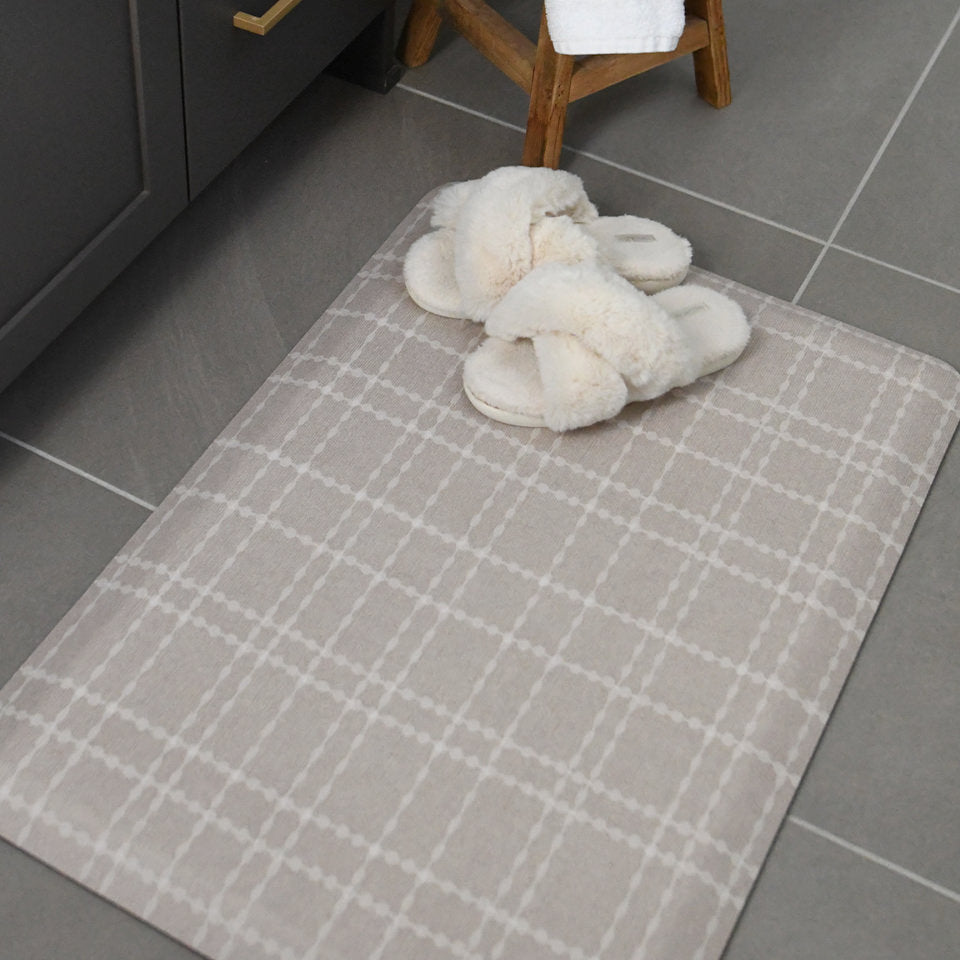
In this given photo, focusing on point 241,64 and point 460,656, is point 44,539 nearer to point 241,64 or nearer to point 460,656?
point 460,656

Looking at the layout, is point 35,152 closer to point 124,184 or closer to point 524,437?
point 124,184

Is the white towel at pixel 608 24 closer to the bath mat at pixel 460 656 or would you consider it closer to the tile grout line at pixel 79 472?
the bath mat at pixel 460 656

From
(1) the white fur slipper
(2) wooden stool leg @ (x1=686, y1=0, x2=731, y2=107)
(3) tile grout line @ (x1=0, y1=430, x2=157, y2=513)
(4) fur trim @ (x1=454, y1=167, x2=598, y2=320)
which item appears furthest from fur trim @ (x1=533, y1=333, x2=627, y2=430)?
(2) wooden stool leg @ (x1=686, y1=0, x2=731, y2=107)

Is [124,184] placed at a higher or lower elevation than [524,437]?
higher

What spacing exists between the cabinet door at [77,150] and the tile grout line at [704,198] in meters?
0.54

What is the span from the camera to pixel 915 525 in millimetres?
1544

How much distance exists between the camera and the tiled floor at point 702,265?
1.29 m

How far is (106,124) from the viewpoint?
1.39 meters

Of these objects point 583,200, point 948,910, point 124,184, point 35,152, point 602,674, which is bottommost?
point 948,910

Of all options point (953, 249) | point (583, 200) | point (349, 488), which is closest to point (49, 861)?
point (349, 488)

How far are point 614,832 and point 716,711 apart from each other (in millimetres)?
173

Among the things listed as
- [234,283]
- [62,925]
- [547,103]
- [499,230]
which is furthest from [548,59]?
[62,925]

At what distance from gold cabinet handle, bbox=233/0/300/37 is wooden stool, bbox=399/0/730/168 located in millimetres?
327

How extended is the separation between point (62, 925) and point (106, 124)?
0.78 metres
